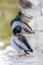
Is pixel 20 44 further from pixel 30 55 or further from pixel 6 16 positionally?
pixel 6 16

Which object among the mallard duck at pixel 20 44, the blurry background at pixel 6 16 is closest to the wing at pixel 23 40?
the mallard duck at pixel 20 44

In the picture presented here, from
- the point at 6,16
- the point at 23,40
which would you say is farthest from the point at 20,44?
the point at 6,16

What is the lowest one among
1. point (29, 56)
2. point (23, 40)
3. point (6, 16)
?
point (29, 56)

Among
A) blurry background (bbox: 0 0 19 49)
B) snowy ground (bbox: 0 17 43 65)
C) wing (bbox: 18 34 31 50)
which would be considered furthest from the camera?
blurry background (bbox: 0 0 19 49)

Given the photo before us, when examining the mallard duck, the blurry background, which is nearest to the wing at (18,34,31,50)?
the mallard duck

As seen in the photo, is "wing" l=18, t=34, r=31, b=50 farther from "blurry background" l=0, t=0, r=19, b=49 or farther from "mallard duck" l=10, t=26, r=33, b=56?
"blurry background" l=0, t=0, r=19, b=49

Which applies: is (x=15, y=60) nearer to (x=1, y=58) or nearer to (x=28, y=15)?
(x=1, y=58)

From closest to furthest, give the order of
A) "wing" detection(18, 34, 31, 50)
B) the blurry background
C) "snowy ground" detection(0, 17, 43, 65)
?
1. "snowy ground" detection(0, 17, 43, 65)
2. "wing" detection(18, 34, 31, 50)
3. the blurry background

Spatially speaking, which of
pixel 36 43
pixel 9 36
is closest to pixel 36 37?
pixel 36 43

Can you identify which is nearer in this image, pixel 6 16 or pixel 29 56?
pixel 29 56
